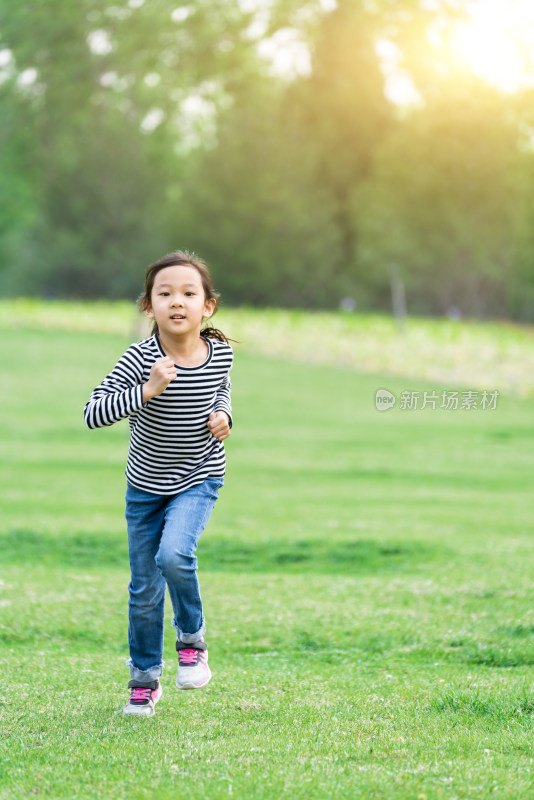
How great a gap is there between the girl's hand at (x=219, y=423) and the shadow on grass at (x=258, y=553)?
3.71 m

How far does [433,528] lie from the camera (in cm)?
861

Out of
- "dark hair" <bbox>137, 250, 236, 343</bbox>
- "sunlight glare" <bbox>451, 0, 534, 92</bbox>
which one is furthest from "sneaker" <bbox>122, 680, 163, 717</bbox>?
"sunlight glare" <bbox>451, 0, 534, 92</bbox>

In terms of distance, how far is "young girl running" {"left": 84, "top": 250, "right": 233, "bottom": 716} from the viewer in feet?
11.9

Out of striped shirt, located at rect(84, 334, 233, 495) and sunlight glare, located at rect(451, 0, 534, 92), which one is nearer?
striped shirt, located at rect(84, 334, 233, 495)

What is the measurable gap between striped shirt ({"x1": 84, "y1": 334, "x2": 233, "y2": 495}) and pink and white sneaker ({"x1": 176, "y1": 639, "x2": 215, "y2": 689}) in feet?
1.88

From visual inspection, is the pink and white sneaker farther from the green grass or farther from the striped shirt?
the striped shirt

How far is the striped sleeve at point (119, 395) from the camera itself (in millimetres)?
3521

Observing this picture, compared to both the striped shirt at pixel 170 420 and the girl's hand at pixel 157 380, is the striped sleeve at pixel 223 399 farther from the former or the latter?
the girl's hand at pixel 157 380

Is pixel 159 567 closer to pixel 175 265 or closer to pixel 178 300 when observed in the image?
pixel 178 300

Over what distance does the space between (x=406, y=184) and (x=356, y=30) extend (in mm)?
5799

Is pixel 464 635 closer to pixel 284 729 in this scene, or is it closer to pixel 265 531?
pixel 284 729

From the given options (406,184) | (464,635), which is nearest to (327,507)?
(464,635)

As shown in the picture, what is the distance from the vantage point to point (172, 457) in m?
3.70

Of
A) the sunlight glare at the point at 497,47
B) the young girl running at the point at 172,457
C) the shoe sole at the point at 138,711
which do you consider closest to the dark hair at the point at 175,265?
the young girl running at the point at 172,457
